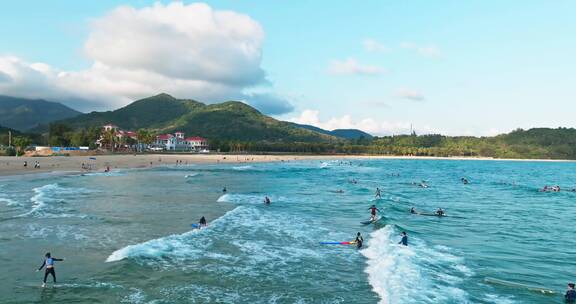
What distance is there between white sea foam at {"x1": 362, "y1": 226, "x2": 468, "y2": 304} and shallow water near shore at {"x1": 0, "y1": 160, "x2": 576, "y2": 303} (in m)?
0.08

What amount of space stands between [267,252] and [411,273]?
783 centimetres

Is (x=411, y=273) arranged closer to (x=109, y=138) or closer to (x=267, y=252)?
(x=267, y=252)

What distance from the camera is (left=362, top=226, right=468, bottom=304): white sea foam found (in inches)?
670

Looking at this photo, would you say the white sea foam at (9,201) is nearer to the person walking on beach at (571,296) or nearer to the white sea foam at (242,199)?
the white sea foam at (242,199)

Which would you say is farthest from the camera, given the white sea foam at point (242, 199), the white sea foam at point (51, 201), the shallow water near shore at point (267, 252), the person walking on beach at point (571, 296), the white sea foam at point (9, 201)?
the white sea foam at point (242, 199)

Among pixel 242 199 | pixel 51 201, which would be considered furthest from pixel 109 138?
pixel 242 199

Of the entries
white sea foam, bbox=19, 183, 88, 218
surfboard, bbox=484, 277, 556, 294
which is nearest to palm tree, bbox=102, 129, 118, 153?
white sea foam, bbox=19, 183, 88, 218

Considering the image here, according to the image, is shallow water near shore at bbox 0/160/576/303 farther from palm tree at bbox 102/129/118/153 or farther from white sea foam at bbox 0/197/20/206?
palm tree at bbox 102/129/118/153

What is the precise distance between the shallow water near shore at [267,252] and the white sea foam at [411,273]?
0.27 ft

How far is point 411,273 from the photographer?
20078 mm

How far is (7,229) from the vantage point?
26469 mm

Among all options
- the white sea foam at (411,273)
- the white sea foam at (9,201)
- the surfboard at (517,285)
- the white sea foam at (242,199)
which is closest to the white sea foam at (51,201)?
the white sea foam at (9,201)

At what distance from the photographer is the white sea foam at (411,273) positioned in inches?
670

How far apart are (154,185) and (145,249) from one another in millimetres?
36218
